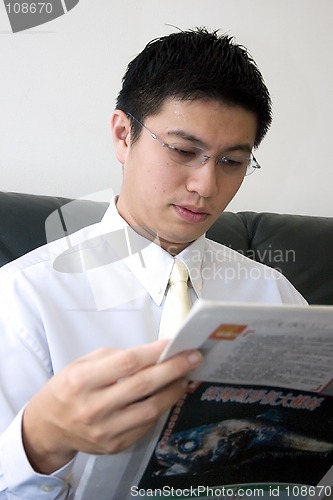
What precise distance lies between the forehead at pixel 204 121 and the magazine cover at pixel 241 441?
1.46 feet

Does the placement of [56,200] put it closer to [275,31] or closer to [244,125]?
[244,125]

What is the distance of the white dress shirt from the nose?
146mm

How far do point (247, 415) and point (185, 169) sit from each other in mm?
433

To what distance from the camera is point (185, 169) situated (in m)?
1.06

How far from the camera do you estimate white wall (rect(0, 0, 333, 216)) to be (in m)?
1.58

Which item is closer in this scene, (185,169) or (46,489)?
(46,489)

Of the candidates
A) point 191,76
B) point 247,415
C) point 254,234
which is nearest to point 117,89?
point 254,234

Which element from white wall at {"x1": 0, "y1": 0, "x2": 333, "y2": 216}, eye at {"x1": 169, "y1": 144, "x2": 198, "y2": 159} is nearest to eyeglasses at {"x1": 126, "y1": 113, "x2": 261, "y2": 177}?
eye at {"x1": 169, "y1": 144, "x2": 198, "y2": 159}

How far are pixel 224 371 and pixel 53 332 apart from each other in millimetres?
392

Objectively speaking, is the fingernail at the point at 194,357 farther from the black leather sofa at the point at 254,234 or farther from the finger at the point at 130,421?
the black leather sofa at the point at 254,234

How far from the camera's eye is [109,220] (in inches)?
45.8

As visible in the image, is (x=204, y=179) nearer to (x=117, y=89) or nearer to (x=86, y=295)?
(x=86, y=295)

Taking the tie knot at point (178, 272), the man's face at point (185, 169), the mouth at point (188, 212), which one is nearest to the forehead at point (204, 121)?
the man's face at point (185, 169)

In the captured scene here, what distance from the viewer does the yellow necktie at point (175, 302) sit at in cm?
106
